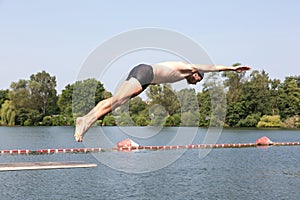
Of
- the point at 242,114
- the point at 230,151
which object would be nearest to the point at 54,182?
the point at 230,151

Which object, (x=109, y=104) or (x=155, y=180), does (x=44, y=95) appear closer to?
(x=155, y=180)

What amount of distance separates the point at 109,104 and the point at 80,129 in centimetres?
42

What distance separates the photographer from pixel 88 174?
22.9 meters

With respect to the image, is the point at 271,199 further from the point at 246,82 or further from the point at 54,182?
the point at 246,82

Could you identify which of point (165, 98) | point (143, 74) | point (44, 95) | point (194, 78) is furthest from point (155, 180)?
point (44, 95)

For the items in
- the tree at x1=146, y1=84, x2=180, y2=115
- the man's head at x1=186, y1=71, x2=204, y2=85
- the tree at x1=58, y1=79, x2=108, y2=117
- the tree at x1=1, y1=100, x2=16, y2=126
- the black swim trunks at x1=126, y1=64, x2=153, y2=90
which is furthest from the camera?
the tree at x1=1, y1=100, x2=16, y2=126

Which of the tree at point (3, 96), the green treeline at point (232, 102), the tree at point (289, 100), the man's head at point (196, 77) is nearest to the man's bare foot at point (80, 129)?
the man's head at point (196, 77)

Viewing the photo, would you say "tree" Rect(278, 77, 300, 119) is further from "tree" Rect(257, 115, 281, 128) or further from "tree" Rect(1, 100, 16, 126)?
"tree" Rect(1, 100, 16, 126)

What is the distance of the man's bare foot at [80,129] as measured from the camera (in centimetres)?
489

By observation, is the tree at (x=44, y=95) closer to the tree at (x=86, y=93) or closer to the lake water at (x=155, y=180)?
the lake water at (x=155, y=180)

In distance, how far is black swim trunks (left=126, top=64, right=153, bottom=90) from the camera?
17.0 ft

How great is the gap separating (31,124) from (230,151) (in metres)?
59.5

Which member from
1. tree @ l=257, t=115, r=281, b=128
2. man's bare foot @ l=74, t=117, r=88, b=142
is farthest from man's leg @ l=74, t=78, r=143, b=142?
tree @ l=257, t=115, r=281, b=128

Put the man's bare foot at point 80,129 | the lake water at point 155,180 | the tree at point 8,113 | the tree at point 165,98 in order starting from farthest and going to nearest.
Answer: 1. the tree at point 8,113
2. the lake water at point 155,180
3. the tree at point 165,98
4. the man's bare foot at point 80,129
